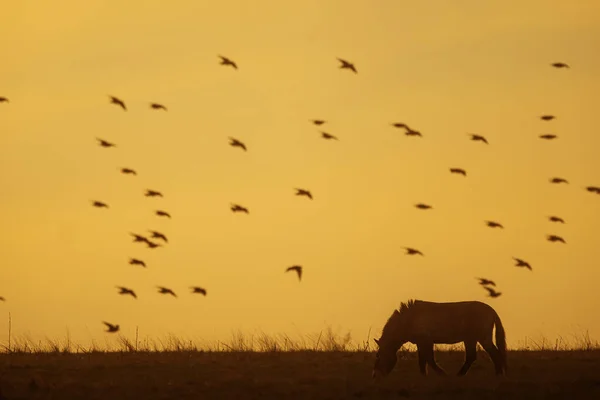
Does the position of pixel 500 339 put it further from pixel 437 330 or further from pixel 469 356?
pixel 437 330

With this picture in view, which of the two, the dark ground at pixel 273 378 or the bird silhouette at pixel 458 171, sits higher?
the bird silhouette at pixel 458 171

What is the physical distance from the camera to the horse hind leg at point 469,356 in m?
27.5

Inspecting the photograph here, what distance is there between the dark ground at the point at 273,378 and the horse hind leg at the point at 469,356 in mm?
231

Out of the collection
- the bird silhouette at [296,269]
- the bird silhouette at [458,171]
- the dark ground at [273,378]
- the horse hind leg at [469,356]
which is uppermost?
the bird silhouette at [458,171]

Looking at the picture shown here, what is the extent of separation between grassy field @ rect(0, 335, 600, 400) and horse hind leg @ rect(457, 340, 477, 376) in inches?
10.4

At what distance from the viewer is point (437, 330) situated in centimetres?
2912

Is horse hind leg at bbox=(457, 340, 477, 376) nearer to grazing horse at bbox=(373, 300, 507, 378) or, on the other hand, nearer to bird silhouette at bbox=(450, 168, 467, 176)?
grazing horse at bbox=(373, 300, 507, 378)

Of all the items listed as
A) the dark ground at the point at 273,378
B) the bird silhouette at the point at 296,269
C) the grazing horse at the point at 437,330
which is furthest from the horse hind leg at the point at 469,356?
the bird silhouette at the point at 296,269

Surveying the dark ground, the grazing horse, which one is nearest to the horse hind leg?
the grazing horse

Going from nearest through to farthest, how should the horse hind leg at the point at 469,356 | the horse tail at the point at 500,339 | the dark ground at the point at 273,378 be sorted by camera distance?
the dark ground at the point at 273,378
the horse hind leg at the point at 469,356
the horse tail at the point at 500,339

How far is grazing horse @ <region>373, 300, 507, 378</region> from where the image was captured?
28266 mm

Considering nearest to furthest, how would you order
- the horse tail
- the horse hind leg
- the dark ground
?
the dark ground → the horse hind leg → the horse tail

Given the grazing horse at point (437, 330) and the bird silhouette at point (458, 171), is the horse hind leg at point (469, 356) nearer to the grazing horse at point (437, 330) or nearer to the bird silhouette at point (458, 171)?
→ the grazing horse at point (437, 330)

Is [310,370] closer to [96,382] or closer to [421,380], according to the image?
[421,380]
